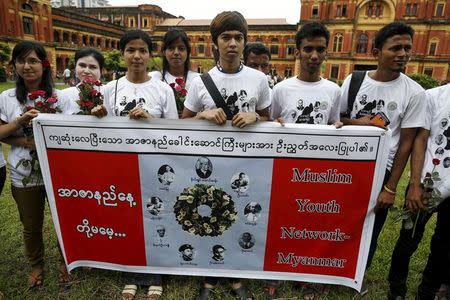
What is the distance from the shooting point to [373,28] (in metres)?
34.4

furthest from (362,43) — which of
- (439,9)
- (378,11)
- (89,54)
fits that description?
(89,54)

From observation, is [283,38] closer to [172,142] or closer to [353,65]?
[353,65]

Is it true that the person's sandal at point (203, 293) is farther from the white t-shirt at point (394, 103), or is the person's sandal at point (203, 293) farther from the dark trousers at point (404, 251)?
the white t-shirt at point (394, 103)

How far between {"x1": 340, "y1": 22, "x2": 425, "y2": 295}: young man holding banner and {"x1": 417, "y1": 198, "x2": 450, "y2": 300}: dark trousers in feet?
0.92

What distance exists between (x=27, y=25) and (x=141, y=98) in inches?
1453

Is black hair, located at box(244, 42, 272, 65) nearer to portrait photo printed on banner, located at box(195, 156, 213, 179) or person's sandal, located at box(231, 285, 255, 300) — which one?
portrait photo printed on banner, located at box(195, 156, 213, 179)

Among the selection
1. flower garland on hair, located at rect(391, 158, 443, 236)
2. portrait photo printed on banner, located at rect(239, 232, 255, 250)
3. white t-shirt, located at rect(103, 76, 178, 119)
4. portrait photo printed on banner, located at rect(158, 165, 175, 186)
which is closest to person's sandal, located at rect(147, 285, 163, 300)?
portrait photo printed on banner, located at rect(239, 232, 255, 250)

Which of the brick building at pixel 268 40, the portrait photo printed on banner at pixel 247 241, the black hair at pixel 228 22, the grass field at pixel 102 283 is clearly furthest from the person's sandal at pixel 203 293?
the brick building at pixel 268 40

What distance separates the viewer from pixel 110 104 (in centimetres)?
244

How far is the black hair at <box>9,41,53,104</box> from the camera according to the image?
232 centimetres

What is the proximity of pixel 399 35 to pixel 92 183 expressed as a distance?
2.48m

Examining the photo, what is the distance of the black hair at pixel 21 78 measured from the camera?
2318 millimetres

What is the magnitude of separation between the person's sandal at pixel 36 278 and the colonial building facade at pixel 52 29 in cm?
3349

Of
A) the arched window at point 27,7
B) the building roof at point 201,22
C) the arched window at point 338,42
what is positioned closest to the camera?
the arched window at point 27,7
